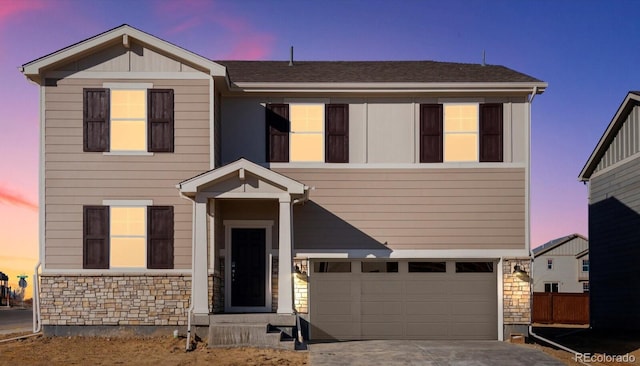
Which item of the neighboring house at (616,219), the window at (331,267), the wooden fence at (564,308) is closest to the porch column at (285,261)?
the window at (331,267)

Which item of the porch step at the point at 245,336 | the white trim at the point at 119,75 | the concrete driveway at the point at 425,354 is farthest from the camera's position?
the white trim at the point at 119,75

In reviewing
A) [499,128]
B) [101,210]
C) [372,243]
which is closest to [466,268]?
[372,243]

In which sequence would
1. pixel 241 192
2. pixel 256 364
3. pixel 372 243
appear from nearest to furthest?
pixel 256 364 → pixel 241 192 → pixel 372 243

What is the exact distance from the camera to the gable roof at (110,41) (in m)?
16.2

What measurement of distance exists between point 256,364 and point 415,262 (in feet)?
18.8

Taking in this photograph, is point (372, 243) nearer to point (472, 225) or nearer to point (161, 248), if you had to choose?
point (472, 225)

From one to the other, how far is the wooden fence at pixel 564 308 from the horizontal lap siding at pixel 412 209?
14744 mm

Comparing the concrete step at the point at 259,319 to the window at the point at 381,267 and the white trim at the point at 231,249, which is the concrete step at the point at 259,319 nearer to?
the white trim at the point at 231,249

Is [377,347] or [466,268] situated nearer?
[377,347]

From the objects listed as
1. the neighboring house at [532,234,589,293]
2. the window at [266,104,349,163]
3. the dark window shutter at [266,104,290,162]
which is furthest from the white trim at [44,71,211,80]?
the neighboring house at [532,234,589,293]

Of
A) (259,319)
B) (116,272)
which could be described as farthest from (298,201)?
(116,272)

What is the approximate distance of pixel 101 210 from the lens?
16.4 m

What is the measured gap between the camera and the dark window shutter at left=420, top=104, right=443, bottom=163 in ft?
56.9

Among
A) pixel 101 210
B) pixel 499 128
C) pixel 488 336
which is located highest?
pixel 499 128
